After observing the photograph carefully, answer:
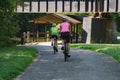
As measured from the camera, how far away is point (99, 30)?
4466 cm

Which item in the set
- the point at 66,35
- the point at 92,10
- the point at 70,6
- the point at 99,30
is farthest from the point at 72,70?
the point at 99,30

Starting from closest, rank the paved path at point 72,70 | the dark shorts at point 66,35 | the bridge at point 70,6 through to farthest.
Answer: the paved path at point 72,70, the dark shorts at point 66,35, the bridge at point 70,6

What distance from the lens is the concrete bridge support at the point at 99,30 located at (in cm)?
4422

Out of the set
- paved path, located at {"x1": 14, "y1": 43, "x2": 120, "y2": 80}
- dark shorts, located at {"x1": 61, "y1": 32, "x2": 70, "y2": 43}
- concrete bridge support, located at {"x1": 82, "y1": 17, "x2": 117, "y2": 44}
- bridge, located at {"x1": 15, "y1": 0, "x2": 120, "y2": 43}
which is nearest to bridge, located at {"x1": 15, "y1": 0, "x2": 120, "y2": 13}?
bridge, located at {"x1": 15, "y1": 0, "x2": 120, "y2": 43}

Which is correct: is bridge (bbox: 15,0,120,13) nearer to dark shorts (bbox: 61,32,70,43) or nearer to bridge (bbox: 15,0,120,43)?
bridge (bbox: 15,0,120,43)

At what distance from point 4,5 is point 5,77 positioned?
12732 millimetres

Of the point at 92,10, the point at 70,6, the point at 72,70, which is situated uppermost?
the point at 70,6

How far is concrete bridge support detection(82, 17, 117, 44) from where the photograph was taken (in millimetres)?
44219

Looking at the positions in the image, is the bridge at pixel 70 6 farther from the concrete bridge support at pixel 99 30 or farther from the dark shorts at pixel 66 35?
the dark shorts at pixel 66 35

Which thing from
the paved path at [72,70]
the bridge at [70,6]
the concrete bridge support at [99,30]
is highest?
the bridge at [70,6]

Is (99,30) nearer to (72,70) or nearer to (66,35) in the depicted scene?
(66,35)

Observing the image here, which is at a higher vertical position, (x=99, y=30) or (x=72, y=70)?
(x=99, y=30)

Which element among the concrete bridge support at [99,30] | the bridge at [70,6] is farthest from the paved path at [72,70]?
the concrete bridge support at [99,30]

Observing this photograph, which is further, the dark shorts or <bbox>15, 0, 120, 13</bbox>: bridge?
<bbox>15, 0, 120, 13</bbox>: bridge
